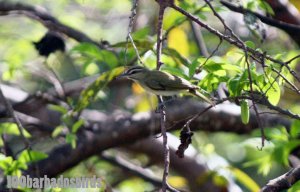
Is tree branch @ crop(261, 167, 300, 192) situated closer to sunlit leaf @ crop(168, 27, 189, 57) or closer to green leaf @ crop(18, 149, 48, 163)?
green leaf @ crop(18, 149, 48, 163)

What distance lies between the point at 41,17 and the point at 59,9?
46.4 inches

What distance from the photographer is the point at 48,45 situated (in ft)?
11.0

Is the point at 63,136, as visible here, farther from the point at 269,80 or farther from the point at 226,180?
the point at 269,80

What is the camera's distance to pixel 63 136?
356 cm

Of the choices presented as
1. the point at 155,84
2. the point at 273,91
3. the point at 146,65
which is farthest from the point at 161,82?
the point at 273,91

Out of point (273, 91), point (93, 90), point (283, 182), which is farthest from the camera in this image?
point (93, 90)

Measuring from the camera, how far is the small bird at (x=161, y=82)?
93.2 inches

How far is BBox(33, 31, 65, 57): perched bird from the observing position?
334 cm

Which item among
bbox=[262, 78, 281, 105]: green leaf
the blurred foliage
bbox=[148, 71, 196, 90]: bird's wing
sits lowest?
the blurred foliage

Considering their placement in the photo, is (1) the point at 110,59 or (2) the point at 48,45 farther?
(2) the point at 48,45

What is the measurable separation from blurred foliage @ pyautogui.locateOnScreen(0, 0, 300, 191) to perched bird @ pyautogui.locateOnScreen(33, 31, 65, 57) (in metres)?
0.07

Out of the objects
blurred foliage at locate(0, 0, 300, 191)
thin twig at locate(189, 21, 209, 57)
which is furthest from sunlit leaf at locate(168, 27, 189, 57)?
thin twig at locate(189, 21, 209, 57)

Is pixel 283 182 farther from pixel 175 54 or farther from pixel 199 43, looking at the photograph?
pixel 199 43

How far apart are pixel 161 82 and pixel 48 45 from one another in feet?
3.36
